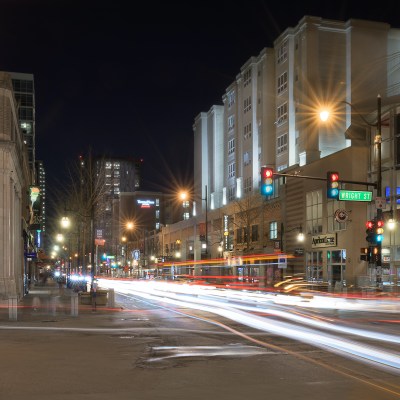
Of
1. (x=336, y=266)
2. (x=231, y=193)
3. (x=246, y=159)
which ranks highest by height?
(x=246, y=159)

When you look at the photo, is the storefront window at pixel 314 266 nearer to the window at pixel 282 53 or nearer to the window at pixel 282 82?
the window at pixel 282 82

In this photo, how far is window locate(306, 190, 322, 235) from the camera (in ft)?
160

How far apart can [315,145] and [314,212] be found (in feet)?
22.8

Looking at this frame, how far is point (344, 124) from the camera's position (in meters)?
53.9

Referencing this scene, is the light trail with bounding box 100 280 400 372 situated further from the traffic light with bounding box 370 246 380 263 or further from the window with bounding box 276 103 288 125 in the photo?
the window with bounding box 276 103 288 125

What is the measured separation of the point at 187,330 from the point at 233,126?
57939mm

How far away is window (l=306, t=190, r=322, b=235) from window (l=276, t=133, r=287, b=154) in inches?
359

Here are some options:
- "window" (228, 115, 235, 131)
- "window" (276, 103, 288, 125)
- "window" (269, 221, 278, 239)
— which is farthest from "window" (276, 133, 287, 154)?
"window" (228, 115, 235, 131)

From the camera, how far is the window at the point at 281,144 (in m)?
58.3

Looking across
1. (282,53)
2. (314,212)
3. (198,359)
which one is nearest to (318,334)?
(198,359)

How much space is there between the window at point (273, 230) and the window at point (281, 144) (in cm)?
731

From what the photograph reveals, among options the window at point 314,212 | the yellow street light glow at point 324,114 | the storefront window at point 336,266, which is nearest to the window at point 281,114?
the window at point 314,212

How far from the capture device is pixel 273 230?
5788cm

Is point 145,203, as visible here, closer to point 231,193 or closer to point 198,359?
point 231,193
